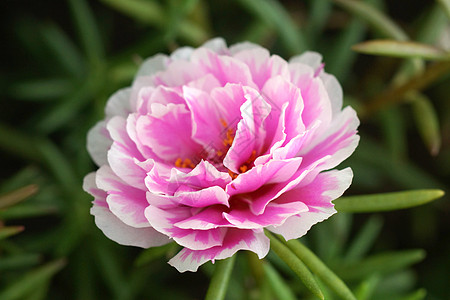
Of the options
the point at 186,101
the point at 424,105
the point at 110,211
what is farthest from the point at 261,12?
the point at 110,211

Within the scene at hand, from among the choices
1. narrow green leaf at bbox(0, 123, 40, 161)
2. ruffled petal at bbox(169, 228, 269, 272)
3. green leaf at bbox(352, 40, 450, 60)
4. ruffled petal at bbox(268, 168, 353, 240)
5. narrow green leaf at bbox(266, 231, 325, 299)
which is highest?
green leaf at bbox(352, 40, 450, 60)

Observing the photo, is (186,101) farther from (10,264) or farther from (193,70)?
(10,264)

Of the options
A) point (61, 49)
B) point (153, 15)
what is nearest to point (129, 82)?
point (153, 15)

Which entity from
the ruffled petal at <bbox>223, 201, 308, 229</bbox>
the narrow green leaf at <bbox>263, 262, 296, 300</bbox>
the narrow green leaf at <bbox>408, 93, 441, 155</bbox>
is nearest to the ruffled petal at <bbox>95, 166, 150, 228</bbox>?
the ruffled petal at <bbox>223, 201, 308, 229</bbox>

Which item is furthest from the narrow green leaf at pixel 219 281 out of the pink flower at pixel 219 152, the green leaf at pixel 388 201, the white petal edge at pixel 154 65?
the white petal edge at pixel 154 65

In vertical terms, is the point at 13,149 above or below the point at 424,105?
below

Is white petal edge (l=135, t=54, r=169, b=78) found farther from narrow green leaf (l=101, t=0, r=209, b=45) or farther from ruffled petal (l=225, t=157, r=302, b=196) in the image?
narrow green leaf (l=101, t=0, r=209, b=45)
